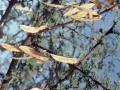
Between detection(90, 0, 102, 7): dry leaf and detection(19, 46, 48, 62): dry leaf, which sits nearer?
detection(19, 46, 48, 62): dry leaf

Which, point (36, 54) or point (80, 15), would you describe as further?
point (80, 15)

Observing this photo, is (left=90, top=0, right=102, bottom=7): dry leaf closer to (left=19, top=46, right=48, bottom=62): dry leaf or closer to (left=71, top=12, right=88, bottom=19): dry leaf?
(left=71, top=12, right=88, bottom=19): dry leaf

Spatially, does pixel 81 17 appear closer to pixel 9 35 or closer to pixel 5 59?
pixel 9 35

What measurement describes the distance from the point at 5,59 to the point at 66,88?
546 millimetres

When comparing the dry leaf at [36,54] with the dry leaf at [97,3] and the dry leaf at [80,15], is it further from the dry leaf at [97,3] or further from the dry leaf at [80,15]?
the dry leaf at [97,3]

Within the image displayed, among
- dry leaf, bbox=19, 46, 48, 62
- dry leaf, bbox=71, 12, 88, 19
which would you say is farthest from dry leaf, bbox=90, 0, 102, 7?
dry leaf, bbox=19, 46, 48, 62

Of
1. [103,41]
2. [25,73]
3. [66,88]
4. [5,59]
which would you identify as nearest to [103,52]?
[103,41]

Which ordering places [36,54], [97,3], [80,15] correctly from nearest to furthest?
[36,54] < [80,15] < [97,3]

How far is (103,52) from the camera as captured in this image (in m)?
2.09

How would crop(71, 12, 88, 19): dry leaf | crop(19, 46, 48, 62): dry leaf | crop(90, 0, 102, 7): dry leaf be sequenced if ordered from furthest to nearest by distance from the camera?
crop(90, 0, 102, 7): dry leaf < crop(71, 12, 88, 19): dry leaf < crop(19, 46, 48, 62): dry leaf

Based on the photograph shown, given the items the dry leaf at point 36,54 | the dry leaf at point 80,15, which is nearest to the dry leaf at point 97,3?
the dry leaf at point 80,15

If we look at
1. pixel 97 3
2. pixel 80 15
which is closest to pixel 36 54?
pixel 80 15

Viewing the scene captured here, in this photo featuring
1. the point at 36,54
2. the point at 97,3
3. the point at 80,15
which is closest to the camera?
the point at 36,54

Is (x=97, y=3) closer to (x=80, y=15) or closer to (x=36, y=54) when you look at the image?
(x=80, y=15)
